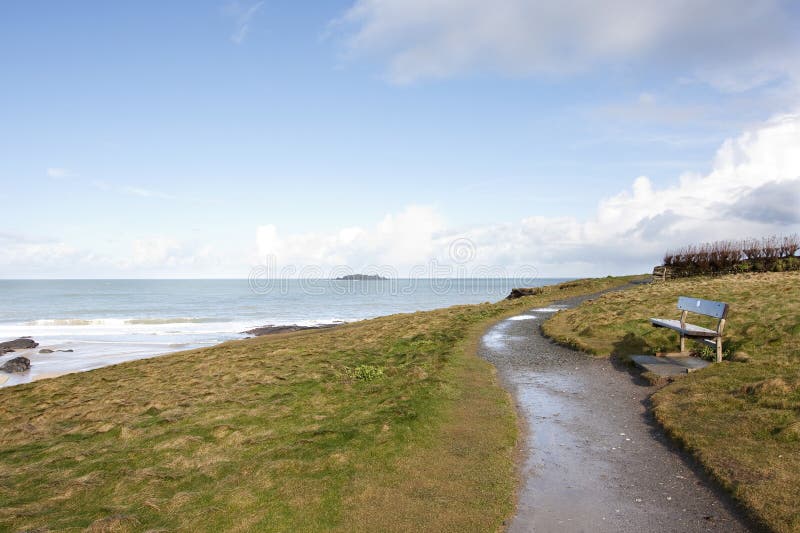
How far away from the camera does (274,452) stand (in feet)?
28.7

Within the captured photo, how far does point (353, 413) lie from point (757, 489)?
7.33 meters

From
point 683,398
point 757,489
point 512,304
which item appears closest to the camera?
point 757,489

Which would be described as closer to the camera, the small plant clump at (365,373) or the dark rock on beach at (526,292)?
the small plant clump at (365,373)

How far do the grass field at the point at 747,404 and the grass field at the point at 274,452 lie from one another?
3.10 m

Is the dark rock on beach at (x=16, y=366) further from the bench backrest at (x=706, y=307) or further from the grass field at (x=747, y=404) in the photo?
the bench backrest at (x=706, y=307)

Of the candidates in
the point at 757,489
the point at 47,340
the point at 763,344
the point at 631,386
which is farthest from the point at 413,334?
the point at 47,340

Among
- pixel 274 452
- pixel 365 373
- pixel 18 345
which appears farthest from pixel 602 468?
pixel 18 345

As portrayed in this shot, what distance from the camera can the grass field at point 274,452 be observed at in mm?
6496

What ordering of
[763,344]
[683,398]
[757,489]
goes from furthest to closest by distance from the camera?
[763,344] < [683,398] < [757,489]

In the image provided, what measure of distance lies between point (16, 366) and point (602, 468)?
116 ft

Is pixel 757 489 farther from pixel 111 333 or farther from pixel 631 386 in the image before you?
pixel 111 333

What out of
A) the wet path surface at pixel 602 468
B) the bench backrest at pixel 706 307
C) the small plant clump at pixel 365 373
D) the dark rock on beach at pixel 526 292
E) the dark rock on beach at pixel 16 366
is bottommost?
the dark rock on beach at pixel 16 366

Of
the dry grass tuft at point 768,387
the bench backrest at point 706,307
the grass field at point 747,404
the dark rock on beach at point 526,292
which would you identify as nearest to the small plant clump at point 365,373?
the grass field at point 747,404

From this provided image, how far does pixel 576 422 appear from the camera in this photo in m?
10.0
